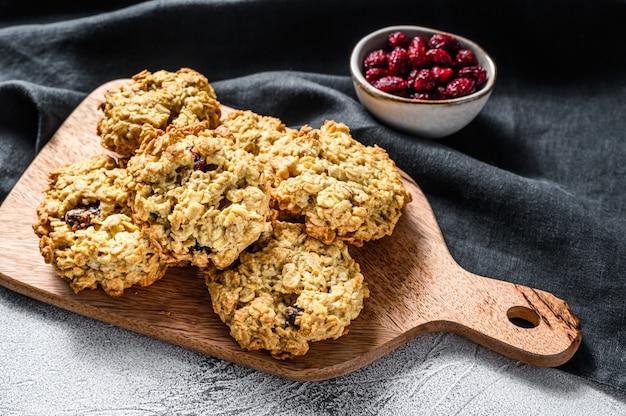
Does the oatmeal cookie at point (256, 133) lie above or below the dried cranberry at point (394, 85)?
above

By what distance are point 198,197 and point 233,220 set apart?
0.65ft

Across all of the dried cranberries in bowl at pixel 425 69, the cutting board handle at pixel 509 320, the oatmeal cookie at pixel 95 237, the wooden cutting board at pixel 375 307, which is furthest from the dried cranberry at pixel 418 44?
the oatmeal cookie at pixel 95 237

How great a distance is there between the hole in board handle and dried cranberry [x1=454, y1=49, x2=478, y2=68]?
69.6 inches

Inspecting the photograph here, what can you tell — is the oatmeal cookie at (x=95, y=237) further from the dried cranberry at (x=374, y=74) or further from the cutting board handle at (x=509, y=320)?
the dried cranberry at (x=374, y=74)

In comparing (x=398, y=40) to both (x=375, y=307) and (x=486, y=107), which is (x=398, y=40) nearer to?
(x=486, y=107)

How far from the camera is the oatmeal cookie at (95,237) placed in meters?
3.22

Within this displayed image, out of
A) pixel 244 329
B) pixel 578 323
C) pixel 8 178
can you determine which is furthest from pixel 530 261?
pixel 8 178

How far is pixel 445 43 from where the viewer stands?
4551 mm

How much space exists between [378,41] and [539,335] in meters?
2.32

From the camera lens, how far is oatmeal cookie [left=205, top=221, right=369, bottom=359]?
3.10 m

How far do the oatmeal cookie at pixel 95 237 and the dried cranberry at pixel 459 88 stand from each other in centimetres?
213

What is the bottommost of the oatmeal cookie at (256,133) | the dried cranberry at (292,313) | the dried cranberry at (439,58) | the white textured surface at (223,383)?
the white textured surface at (223,383)

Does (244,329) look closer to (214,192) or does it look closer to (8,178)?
Result: (214,192)

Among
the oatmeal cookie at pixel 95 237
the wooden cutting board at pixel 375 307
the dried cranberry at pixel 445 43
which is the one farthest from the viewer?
the dried cranberry at pixel 445 43
